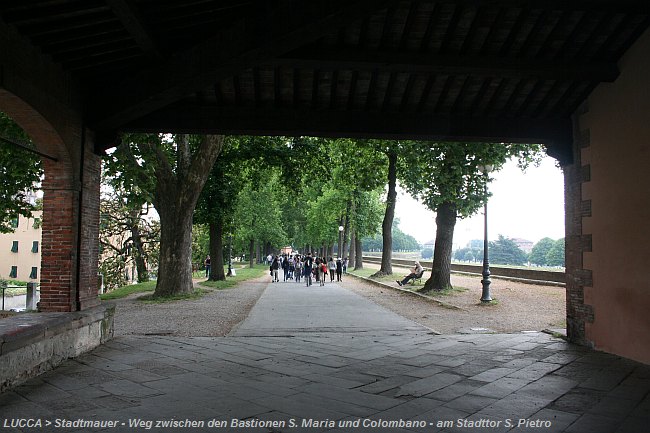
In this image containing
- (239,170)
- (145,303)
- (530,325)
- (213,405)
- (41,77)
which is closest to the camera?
(213,405)

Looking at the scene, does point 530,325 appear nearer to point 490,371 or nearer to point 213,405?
point 490,371

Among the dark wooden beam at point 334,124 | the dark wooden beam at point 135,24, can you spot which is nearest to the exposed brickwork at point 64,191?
the dark wooden beam at point 334,124

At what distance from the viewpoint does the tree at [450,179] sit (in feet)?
46.8

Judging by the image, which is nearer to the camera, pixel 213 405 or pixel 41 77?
pixel 213 405

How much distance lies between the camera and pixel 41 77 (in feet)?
20.5

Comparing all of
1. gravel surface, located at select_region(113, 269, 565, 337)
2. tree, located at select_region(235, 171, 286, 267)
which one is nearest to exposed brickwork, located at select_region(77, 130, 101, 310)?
gravel surface, located at select_region(113, 269, 565, 337)

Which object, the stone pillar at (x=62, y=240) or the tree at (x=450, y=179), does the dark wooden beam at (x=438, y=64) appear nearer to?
the stone pillar at (x=62, y=240)

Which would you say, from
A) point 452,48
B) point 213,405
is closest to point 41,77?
point 213,405

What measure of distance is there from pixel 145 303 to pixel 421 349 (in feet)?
35.7

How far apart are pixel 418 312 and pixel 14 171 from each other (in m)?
12.0

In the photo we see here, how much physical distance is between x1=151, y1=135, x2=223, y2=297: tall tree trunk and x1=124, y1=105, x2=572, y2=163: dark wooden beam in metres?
9.24

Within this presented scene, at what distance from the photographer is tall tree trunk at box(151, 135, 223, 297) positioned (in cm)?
1738

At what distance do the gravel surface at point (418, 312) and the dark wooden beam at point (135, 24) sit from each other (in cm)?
601

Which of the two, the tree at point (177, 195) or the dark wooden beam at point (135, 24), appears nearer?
the dark wooden beam at point (135, 24)
